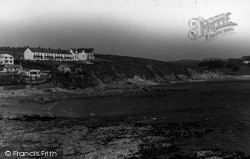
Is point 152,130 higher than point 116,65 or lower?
lower

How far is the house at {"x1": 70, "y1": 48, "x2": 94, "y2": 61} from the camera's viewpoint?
150250mm

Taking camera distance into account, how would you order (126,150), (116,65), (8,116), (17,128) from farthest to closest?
1. (116,65)
2. (8,116)
3. (17,128)
4. (126,150)

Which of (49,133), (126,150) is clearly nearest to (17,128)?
(49,133)

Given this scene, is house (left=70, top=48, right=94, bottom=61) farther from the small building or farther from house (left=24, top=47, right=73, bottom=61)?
the small building

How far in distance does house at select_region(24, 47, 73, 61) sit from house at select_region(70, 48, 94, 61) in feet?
13.1

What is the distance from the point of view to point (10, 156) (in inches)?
753

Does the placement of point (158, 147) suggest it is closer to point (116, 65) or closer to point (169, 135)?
point (169, 135)

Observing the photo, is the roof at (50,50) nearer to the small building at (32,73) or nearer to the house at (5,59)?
the house at (5,59)

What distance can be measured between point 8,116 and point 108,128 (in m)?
13.8

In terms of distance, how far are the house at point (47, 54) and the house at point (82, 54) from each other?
3999mm

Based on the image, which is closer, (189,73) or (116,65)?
(116,65)

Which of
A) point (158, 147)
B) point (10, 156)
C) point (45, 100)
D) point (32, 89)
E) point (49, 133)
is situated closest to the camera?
point (10, 156)

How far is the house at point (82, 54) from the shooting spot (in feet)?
493

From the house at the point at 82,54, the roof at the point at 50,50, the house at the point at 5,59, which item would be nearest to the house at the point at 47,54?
the roof at the point at 50,50
